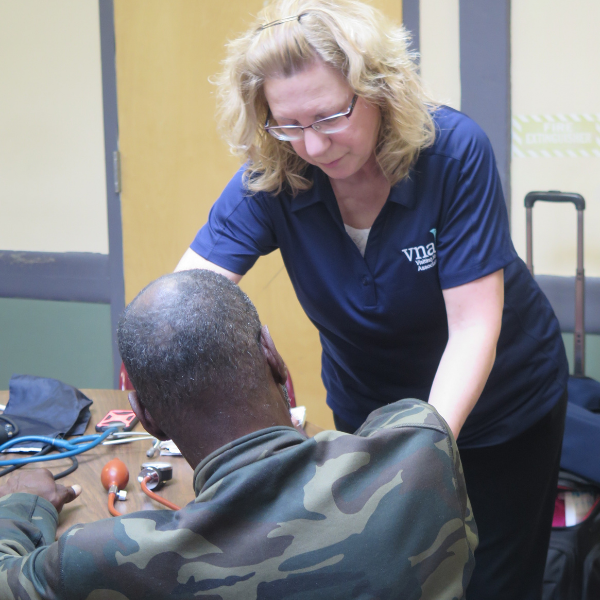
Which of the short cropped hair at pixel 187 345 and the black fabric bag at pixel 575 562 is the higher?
the short cropped hair at pixel 187 345

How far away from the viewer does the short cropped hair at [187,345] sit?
0.80 m

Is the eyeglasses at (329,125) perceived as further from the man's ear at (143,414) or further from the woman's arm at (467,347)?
the man's ear at (143,414)

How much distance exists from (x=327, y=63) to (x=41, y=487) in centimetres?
83

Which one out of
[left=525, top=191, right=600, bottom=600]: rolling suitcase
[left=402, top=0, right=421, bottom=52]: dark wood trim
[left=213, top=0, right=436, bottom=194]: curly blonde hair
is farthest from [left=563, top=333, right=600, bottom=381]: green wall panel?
[left=213, top=0, right=436, bottom=194]: curly blonde hair

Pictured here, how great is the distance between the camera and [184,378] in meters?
0.80

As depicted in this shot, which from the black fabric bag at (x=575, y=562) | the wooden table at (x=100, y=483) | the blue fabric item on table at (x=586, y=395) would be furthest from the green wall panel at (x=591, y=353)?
the wooden table at (x=100, y=483)

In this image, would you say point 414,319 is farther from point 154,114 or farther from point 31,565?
point 154,114

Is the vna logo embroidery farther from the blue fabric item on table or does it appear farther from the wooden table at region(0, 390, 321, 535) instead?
the blue fabric item on table

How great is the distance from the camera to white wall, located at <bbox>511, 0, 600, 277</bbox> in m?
2.40

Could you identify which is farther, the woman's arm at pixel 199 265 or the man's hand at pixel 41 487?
the woman's arm at pixel 199 265

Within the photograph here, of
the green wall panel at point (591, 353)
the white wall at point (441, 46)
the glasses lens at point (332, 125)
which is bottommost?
the green wall panel at point (591, 353)

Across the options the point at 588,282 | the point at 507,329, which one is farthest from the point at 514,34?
the point at 507,329

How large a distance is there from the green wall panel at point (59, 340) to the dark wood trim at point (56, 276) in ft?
0.13

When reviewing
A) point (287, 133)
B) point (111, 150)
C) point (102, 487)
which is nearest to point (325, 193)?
point (287, 133)
